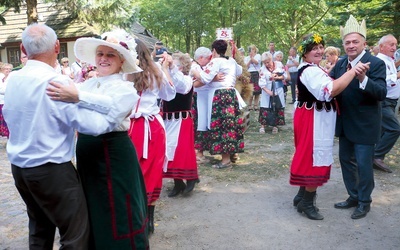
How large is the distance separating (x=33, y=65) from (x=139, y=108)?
4.59 feet

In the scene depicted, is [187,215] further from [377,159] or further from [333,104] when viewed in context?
[377,159]

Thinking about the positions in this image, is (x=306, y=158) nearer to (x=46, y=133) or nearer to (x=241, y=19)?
(x=46, y=133)

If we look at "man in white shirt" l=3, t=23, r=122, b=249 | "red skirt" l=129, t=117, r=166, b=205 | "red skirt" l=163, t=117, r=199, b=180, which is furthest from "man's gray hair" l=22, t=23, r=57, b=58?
"red skirt" l=163, t=117, r=199, b=180

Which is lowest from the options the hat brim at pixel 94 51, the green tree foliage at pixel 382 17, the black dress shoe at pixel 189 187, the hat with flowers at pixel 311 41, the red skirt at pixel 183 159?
the black dress shoe at pixel 189 187

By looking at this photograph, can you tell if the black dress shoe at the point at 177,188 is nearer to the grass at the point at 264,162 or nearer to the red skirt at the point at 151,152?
the grass at the point at 264,162

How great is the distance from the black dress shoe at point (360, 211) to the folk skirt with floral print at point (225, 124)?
2450mm

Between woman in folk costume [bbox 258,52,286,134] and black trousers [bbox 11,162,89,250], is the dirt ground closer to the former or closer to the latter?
black trousers [bbox 11,162,89,250]

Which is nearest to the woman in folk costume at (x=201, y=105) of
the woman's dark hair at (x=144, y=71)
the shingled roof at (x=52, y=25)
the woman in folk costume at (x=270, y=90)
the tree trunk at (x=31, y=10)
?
the woman's dark hair at (x=144, y=71)

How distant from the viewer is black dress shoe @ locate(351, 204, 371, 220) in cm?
416

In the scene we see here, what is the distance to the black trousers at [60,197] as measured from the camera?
2.26 metres

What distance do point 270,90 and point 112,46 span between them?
6.88 m

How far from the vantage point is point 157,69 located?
3607 mm

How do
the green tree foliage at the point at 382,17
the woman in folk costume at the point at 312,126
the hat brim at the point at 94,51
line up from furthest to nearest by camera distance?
the green tree foliage at the point at 382,17
the woman in folk costume at the point at 312,126
the hat brim at the point at 94,51

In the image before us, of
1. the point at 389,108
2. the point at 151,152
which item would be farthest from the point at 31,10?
the point at 389,108
